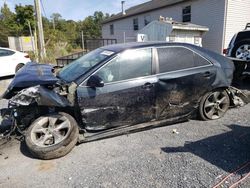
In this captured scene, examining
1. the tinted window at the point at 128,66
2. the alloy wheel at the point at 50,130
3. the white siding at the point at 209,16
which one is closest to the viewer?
the alloy wheel at the point at 50,130

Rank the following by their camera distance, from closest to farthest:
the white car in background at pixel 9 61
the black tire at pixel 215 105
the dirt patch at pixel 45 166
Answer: the dirt patch at pixel 45 166 → the black tire at pixel 215 105 → the white car in background at pixel 9 61

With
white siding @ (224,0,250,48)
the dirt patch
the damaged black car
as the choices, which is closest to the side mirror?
the damaged black car

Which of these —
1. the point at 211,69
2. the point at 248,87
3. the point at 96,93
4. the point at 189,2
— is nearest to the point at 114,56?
the point at 96,93

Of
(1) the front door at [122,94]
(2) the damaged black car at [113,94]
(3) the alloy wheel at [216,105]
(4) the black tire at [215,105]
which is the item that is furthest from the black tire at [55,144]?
(3) the alloy wheel at [216,105]

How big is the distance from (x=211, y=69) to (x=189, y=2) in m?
13.6

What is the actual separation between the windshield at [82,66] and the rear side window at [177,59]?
0.92m

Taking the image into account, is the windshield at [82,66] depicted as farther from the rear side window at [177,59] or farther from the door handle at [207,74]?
the door handle at [207,74]

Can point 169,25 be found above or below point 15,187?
above

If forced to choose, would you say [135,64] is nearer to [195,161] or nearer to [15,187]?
[195,161]

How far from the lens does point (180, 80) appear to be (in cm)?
399

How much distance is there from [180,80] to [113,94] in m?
1.27

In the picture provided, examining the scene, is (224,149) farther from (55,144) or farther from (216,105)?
(55,144)

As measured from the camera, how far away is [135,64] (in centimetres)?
376

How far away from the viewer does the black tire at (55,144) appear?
3180 millimetres
